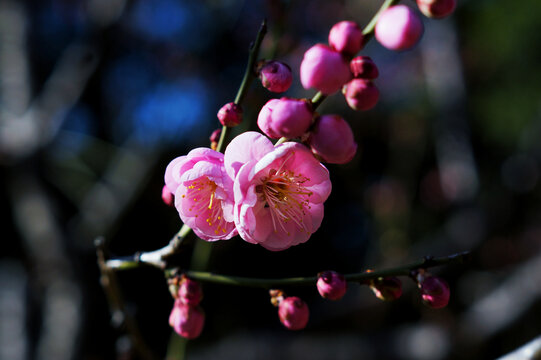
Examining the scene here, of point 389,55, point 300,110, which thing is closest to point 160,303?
point 389,55

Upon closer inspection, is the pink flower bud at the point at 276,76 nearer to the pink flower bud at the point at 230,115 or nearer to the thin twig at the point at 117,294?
the pink flower bud at the point at 230,115

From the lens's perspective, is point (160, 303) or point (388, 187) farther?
point (160, 303)

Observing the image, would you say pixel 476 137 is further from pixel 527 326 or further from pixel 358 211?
pixel 527 326

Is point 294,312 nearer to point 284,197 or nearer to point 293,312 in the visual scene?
point 293,312

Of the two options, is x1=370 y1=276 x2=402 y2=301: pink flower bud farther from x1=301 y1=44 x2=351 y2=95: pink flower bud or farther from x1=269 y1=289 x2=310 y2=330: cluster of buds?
x1=301 y1=44 x2=351 y2=95: pink flower bud

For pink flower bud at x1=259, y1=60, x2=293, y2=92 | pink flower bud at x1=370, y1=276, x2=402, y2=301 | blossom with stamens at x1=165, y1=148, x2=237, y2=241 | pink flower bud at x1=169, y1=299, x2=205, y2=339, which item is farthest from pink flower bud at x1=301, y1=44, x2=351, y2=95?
pink flower bud at x1=169, y1=299, x2=205, y2=339

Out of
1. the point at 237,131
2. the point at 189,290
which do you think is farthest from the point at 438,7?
the point at 237,131

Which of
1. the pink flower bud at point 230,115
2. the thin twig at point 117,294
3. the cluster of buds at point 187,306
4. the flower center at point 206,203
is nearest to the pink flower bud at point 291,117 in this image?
the pink flower bud at point 230,115
